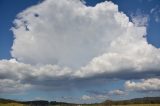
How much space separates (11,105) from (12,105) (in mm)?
1548

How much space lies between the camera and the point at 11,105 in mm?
182375

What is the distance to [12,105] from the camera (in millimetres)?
181125
